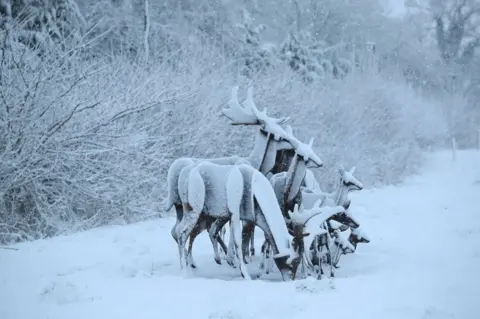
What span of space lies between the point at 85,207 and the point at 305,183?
4.69 metres

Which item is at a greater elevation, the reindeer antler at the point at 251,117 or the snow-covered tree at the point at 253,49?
the reindeer antler at the point at 251,117

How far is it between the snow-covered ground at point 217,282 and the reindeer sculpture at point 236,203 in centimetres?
37

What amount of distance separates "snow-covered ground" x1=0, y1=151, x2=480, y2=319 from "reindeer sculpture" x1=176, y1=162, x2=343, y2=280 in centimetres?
37

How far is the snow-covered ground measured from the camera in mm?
3719

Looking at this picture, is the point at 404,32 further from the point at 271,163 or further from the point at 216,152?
the point at 271,163

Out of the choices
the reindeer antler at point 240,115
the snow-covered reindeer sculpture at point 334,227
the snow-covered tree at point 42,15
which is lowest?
the snow-covered reindeer sculpture at point 334,227

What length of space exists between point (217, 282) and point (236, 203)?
0.80 metres

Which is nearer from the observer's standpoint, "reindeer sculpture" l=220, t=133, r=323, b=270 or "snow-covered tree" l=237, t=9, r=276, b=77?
"reindeer sculpture" l=220, t=133, r=323, b=270

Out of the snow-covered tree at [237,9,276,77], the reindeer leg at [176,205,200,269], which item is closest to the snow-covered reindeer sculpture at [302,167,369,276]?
the reindeer leg at [176,205,200,269]

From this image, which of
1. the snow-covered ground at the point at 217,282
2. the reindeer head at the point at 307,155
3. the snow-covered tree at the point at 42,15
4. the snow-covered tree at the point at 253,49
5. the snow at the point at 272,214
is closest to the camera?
the snow-covered ground at the point at 217,282

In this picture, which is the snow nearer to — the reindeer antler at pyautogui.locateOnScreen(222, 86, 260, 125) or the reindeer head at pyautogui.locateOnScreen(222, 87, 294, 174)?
the reindeer head at pyautogui.locateOnScreen(222, 87, 294, 174)

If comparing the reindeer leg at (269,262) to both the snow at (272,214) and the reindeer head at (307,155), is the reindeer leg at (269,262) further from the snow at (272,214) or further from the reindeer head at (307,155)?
the reindeer head at (307,155)

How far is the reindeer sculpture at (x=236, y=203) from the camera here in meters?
4.68

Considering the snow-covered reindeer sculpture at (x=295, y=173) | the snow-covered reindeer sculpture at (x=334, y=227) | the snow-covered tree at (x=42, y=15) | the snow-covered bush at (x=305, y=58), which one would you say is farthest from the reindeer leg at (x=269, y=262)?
the snow-covered bush at (x=305, y=58)
